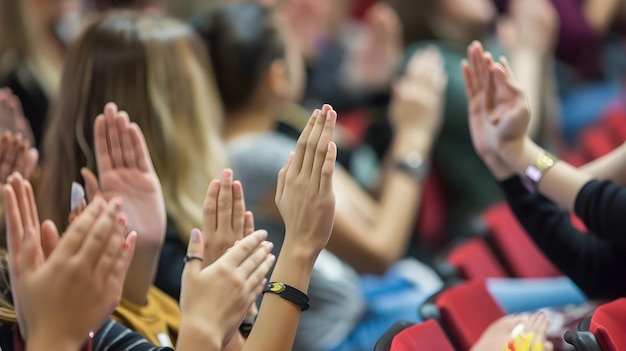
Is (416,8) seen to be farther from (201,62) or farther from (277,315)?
(277,315)

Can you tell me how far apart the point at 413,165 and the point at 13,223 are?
153cm

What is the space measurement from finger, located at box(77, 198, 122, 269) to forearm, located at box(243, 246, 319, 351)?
0.26 m

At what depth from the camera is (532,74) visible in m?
3.08

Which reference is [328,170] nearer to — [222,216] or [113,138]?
[222,216]

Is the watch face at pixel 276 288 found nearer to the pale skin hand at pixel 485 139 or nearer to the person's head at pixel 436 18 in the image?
the pale skin hand at pixel 485 139

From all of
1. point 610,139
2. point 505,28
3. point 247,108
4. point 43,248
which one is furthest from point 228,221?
point 505,28

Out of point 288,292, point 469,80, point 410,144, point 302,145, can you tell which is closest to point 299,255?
point 288,292

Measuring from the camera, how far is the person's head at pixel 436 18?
10.1ft

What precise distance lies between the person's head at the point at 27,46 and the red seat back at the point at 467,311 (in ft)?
5.18

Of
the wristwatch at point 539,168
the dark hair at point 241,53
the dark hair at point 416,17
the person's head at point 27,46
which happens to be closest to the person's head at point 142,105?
the dark hair at point 241,53


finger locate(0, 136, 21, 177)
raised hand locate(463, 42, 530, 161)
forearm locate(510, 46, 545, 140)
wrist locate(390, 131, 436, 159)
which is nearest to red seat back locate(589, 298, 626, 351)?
raised hand locate(463, 42, 530, 161)

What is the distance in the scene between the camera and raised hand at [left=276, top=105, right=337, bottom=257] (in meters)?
1.26

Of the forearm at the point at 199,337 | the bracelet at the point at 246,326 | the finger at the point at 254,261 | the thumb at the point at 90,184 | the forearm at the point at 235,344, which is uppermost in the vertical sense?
the finger at the point at 254,261

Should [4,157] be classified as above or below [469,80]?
below
